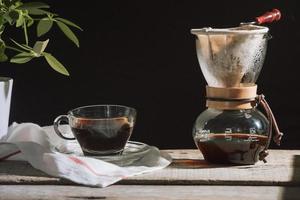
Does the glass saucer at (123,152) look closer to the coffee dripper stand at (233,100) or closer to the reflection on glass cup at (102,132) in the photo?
the reflection on glass cup at (102,132)

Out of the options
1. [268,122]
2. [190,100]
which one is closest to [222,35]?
[268,122]

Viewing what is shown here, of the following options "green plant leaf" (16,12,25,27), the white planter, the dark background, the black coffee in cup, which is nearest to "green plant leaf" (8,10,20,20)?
"green plant leaf" (16,12,25,27)

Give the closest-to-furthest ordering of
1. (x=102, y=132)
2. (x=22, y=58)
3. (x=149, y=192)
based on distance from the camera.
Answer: (x=149, y=192), (x=102, y=132), (x=22, y=58)

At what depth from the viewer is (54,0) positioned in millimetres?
1628

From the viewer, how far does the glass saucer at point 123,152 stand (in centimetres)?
123

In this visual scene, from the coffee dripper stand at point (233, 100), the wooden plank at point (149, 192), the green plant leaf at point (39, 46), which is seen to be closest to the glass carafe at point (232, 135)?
the coffee dripper stand at point (233, 100)

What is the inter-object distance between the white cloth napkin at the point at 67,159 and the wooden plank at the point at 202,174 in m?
0.02

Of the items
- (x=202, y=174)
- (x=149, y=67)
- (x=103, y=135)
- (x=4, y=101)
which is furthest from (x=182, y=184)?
(x=149, y=67)

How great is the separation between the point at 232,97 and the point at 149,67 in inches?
17.7

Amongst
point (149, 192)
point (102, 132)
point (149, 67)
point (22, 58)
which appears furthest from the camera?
point (149, 67)

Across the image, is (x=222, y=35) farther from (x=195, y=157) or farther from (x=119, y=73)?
(x=119, y=73)

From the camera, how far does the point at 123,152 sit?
4.19 ft

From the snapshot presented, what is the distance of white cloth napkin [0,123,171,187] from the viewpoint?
45.4 inches

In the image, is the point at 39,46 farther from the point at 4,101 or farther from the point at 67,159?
the point at 67,159
